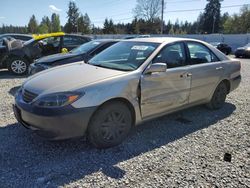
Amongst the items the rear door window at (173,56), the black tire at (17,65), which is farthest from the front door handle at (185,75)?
the black tire at (17,65)

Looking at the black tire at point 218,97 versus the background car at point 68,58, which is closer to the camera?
the black tire at point 218,97

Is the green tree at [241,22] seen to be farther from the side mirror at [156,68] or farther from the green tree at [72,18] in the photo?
the side mirror at [156,68]

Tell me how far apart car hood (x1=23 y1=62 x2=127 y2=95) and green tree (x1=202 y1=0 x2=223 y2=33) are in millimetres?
75021

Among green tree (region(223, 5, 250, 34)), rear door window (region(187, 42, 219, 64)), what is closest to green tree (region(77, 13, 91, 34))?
green tree (region(223, 5, 250, 34))

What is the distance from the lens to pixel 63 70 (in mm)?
3957

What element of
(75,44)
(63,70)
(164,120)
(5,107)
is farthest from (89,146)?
(75,44)

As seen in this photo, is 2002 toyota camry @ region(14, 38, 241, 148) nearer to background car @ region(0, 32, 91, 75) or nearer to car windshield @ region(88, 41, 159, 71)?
car windshield @ region(88, 41, 159, 71)

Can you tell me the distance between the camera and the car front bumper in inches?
119

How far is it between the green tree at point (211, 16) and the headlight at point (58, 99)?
7577 cm

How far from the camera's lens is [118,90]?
3354 millimetres

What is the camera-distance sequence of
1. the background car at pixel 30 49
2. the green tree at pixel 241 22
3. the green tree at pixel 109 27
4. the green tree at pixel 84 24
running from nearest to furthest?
the background car at pixel 30 49, the green tree at pixel 241 22, the green tree at pixel 109 27, the green tree at pixel 84 24

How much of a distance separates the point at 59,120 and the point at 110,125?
74cm

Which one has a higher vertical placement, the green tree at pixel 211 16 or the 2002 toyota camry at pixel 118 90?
the green tree at pixel 211 16

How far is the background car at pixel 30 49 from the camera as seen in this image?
8.75 meters
